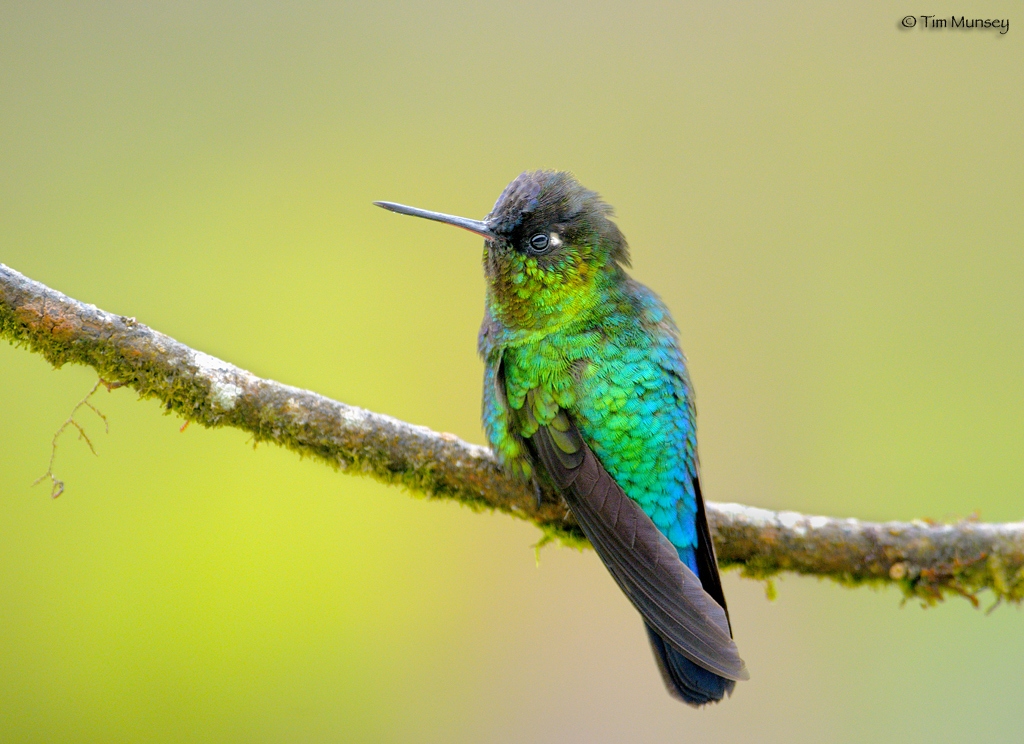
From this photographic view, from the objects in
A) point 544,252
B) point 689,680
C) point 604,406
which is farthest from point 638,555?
point 544,252

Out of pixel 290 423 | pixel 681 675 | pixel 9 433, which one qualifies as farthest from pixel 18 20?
pixel 681 675

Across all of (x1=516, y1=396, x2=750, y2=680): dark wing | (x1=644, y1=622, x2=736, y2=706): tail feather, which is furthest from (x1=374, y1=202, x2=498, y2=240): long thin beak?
(x1=644, y1=622, x2=736, y2=706): tail feather

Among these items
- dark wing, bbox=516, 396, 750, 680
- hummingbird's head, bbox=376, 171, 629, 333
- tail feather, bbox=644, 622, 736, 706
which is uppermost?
hummingbird's head, bbox=376, 171, 629, 333

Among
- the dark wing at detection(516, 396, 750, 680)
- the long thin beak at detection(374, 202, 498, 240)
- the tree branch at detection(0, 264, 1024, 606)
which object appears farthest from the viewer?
the long thin beak at detection(374, 202, 498, 240)

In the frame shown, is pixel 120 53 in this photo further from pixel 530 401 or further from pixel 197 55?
pixel 530 401

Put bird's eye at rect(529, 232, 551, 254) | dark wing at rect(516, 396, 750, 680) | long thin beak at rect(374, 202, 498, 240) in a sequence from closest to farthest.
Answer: dark wing at rect(516, 396, 750, 680) → long thin beak at rect(374, 202, 498, 240) → bird's eye at rect(529, 232, 551, 254)

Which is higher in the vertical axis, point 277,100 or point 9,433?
point 277,100

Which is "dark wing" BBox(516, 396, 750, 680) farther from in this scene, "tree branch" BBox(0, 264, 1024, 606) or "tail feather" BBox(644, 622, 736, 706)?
"tree branch" BBox(0, 264, 1024, 606)

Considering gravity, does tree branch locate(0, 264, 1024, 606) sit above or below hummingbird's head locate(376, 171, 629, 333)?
below
